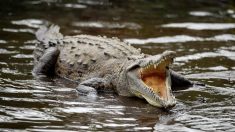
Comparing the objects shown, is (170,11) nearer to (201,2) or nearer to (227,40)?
(201,2)

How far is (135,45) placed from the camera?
37.0 ft

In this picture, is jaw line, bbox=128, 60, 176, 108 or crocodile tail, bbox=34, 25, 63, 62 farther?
crocodile tail, bbox=34, 25, 63, 62

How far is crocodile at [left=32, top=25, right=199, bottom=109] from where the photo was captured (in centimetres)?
704

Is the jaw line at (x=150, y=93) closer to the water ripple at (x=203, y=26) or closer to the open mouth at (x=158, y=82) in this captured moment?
the open mouth at (x=158, y=82)

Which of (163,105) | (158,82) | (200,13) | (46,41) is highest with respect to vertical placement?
(200,13)

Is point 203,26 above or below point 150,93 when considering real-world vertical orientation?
above

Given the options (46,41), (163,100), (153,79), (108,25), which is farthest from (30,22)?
(163,100)

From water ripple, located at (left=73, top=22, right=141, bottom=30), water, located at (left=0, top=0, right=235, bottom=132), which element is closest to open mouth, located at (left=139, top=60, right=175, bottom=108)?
water, located at (left=0, top=0, right=235, bottom=132)

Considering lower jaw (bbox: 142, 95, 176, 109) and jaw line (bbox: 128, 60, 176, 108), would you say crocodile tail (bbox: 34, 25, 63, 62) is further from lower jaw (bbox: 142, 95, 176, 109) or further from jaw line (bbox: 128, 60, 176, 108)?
lower jaw (bbox: 142, 95, 176, 109)

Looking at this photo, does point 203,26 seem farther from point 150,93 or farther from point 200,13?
point 150,93

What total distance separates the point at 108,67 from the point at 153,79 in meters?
1.09

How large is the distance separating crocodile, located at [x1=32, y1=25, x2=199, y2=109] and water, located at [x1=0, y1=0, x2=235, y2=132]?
0.62ft

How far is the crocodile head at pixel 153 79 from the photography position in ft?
22.3

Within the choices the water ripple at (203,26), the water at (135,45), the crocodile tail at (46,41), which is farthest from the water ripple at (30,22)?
the water ripple at (203,26)
